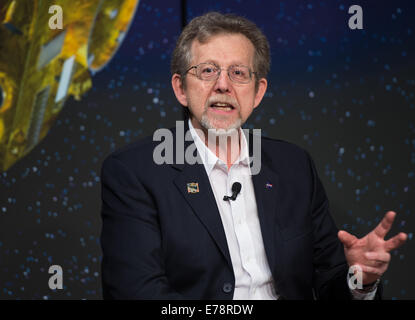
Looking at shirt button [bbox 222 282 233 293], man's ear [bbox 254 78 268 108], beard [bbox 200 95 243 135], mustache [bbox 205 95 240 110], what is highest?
man's ear [bbox 254 78 268 108]

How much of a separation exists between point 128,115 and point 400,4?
57.5 inches

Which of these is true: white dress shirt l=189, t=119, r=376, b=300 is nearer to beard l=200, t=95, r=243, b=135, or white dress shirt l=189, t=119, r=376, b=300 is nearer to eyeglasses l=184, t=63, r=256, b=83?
beard l=200, t=95, r=243, b=135

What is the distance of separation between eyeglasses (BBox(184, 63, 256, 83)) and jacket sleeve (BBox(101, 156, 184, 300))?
437 mm

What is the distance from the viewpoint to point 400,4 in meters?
2.58

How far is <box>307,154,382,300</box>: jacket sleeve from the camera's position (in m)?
1.90

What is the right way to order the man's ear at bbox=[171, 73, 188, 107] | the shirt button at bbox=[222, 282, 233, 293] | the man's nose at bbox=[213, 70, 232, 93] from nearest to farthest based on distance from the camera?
the shirt button at bbox=[222, 282, 233, 293], the man's nose at bbox=[213, 70, 232, 93], the man's ear at bbox=[171, 73, 188, 107]

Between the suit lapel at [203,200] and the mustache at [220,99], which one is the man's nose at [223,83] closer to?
the mustache at [220,99]

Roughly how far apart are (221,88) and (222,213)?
17.5 inches

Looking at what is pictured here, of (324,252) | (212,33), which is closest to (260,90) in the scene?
(212,33)

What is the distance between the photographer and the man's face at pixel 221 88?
73.4 inches

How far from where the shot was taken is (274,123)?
2584mm

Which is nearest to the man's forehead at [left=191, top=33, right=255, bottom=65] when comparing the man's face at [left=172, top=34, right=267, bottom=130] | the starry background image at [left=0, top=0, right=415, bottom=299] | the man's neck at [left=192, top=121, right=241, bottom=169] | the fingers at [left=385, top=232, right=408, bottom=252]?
the man's face at [left=172, top=34, right=267, bottom=130]

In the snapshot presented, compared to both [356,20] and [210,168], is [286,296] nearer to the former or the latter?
[210,168]

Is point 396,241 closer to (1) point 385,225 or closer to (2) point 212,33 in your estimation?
(1) point 385,225
